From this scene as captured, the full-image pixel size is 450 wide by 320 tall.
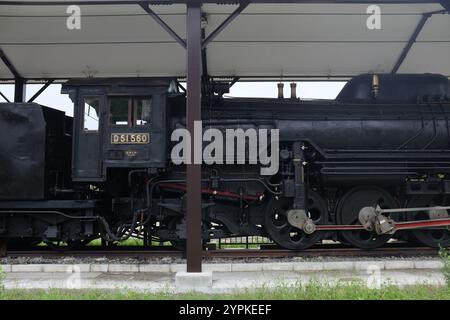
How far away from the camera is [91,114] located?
25.3 ft

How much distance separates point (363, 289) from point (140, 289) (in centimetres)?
291

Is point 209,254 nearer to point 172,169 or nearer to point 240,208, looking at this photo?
point 240,208

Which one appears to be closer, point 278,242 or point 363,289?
point 363,289

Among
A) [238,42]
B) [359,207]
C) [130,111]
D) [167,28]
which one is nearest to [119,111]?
[130,111]

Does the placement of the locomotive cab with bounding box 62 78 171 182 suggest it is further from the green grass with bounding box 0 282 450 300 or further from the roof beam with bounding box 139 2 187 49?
the green grass with bounding box 0 282 450 300

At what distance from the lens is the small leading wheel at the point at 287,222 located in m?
8.05

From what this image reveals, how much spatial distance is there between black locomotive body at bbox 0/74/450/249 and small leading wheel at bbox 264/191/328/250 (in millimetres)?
20

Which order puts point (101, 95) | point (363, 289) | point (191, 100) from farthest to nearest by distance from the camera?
point (101, 95), point (191, 100), point (363, 289)

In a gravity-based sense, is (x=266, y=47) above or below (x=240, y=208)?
above

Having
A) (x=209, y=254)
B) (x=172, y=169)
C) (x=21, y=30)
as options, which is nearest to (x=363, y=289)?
(x=209, y=254)

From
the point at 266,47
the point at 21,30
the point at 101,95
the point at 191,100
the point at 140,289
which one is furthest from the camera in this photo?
the point at 266,47

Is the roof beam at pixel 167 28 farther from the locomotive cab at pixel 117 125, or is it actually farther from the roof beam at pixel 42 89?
the roof beam at pixel 42 89

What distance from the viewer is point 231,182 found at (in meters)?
8.10

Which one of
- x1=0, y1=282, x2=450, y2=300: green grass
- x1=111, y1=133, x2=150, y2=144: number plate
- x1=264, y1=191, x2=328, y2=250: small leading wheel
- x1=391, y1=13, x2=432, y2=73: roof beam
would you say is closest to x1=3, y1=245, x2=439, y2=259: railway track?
x1=264, y1=191, x2=328, y2=250: small leading wheel
